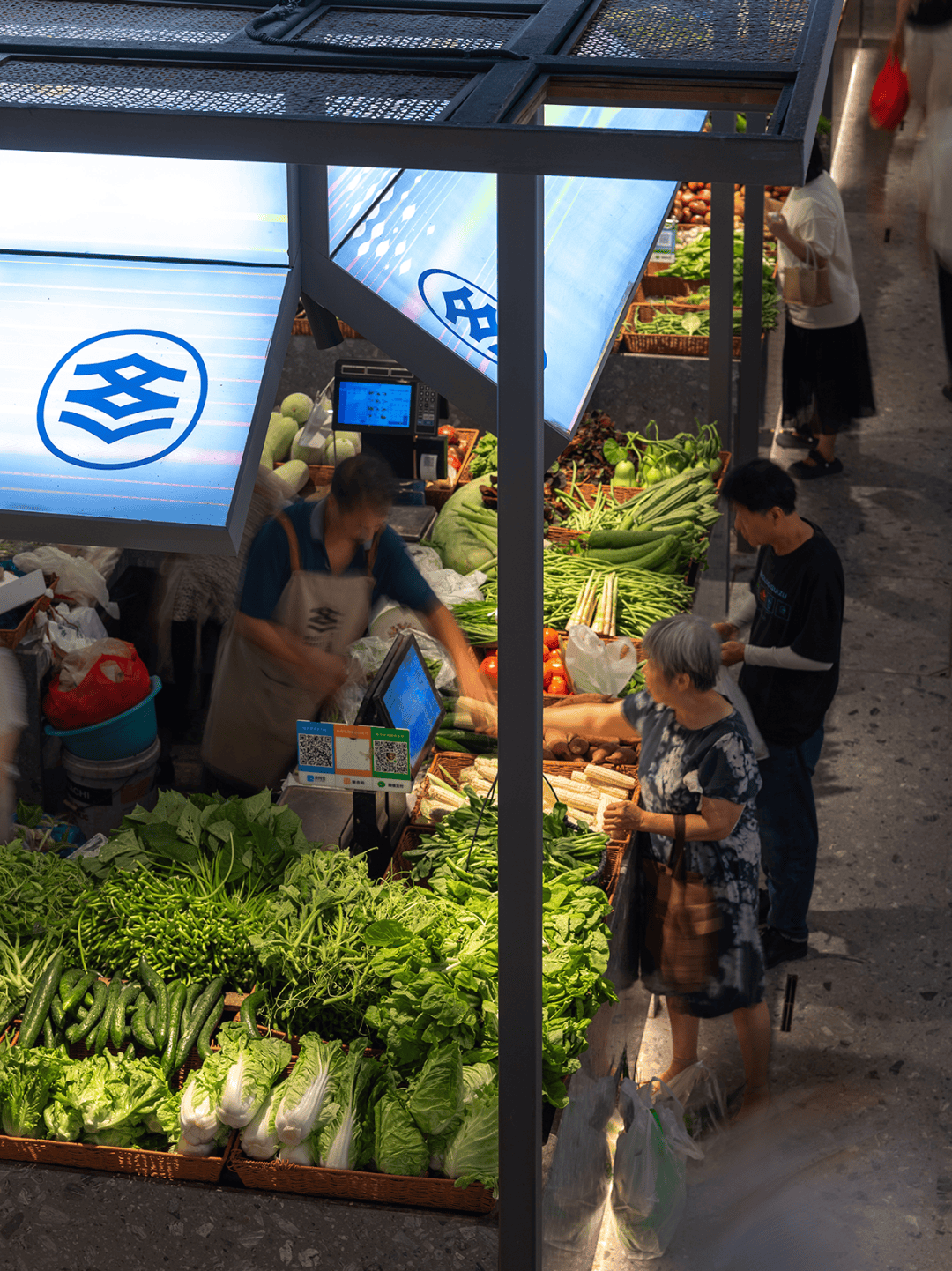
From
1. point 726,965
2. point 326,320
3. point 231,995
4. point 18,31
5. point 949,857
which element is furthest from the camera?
point 949,857

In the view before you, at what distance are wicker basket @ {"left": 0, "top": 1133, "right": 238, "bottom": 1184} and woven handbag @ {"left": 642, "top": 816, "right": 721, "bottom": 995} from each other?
1617 millimetres

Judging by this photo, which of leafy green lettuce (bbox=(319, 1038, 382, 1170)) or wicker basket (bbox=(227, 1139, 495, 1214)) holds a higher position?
leafy green lettuce (bbox=(319, 1038, 382, 1170))

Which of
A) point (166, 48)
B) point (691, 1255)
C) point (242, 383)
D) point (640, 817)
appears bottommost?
point (691, 1255)

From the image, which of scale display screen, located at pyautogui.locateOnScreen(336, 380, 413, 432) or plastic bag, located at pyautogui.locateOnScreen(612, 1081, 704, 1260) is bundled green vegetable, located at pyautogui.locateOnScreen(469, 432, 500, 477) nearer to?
scale display screen, located at pyautogui.locateOnScreen(336, 380, 413, 432)

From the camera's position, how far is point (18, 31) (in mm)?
2705

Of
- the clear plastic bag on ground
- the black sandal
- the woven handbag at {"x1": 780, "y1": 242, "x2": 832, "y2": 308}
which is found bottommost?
the clear plastic bag on ground

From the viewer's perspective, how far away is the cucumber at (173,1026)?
3377mm

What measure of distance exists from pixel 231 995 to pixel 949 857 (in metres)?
3.39

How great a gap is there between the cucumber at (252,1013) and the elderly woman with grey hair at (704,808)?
48.9 inches

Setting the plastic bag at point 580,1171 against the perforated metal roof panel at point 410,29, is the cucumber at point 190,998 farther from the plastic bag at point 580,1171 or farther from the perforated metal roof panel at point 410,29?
the perforated metal roof panel at point 410,29

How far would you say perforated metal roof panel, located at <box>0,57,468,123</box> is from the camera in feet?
6.98

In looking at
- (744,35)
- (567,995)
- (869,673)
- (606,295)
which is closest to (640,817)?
(567,995)

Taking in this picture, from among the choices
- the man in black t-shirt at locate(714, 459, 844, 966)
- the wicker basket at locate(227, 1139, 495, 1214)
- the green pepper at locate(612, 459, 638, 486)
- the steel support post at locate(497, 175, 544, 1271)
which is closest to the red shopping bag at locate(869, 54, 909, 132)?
the green pepper at locate(612, 459, 638, 486)

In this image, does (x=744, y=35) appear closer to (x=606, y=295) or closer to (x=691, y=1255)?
(x=606, y=295)
